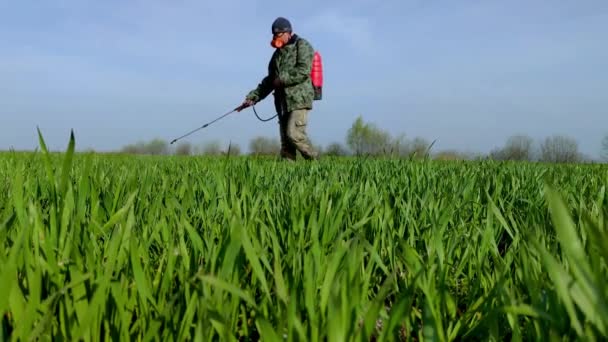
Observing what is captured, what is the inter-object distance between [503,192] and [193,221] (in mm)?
1418

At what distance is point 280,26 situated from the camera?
6.86 m

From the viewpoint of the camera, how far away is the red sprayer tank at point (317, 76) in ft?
24.0

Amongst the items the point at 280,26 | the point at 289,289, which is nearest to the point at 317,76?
the point at 280,26

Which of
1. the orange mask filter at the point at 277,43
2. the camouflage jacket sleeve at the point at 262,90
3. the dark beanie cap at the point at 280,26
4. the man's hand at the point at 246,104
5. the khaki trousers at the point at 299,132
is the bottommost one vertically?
the khaki trousers at the point at 299,132

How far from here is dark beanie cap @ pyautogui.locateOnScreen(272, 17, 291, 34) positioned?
22.5ft

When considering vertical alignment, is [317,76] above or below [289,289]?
above

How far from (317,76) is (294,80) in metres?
0.72

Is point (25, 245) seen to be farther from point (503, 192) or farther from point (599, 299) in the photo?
point (503, 192)

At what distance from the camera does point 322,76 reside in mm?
7469

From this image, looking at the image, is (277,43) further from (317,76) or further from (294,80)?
(317,76)

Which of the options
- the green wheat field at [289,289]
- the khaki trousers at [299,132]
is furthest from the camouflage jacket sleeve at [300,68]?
the green wheat field at [289,289]

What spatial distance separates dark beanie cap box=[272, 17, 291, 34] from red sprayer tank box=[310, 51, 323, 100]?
2.00 ft

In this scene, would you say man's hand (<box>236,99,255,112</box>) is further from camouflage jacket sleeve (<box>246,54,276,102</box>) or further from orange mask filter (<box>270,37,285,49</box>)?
orange mask filter (<box>270,37,285,49</box>)

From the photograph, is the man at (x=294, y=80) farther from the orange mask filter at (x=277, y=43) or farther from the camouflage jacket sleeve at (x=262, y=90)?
the camouflage jacket sleeve at (x=262, y=90)
